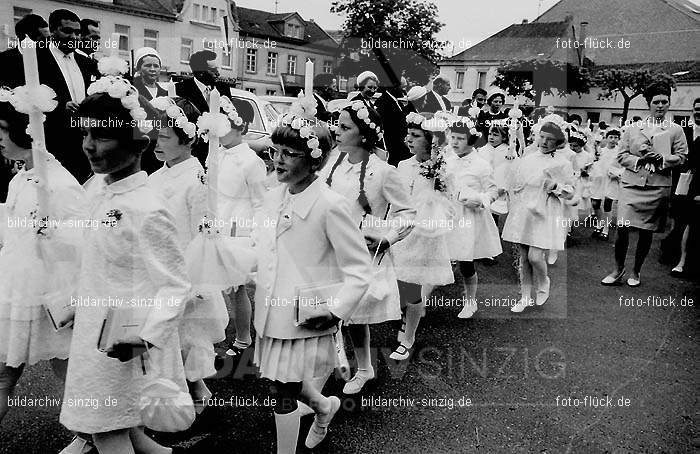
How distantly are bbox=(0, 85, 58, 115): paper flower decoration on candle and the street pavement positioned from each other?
1.89 meters

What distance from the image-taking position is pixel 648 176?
7770 mm

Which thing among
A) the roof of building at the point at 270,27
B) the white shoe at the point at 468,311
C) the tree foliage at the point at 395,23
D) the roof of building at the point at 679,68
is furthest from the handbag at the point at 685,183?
the roof of building at the point at 270,27

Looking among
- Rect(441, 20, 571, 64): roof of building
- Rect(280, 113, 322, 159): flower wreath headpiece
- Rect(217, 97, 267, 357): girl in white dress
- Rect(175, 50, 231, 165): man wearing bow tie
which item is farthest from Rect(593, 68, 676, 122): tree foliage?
Rect(280, 113, 322, 159): flower wreath headpiece

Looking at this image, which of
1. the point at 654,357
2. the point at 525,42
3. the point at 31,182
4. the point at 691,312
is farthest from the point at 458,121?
the point at 525,42

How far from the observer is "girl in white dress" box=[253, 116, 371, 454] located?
2.97 m

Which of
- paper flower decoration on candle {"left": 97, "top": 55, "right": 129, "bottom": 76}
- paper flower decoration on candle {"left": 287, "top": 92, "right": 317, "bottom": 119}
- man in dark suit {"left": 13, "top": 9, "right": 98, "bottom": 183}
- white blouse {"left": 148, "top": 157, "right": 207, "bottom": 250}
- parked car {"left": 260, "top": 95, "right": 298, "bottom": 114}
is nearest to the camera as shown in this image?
paper flower decoration on candle {"left": 97, "top": 55, "right": 129, "bottom": 76}

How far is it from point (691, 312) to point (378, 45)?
20.1 feet

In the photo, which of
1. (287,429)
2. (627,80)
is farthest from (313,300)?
(627,80)

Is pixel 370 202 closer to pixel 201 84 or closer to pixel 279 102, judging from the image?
pixel 201 84

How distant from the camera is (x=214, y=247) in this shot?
3.63 metres

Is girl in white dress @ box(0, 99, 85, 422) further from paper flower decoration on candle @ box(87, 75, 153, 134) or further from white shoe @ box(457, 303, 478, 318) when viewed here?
white shoe @ box(457, 303, 478, 318)

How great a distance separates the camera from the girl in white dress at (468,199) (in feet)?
20.2

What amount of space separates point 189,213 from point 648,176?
21.1 feet

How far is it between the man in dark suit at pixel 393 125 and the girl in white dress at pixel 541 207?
144 centimetres
